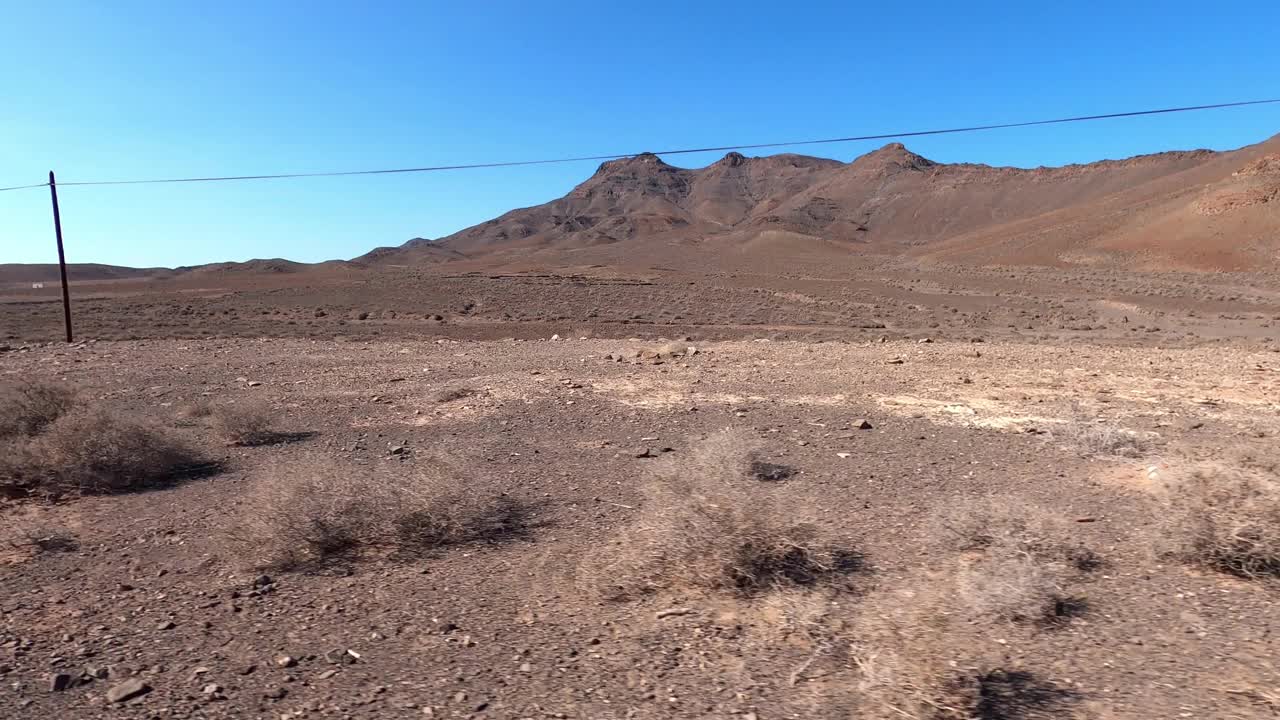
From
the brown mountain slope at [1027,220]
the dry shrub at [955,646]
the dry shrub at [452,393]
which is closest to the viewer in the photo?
the dry shrub at [955,646]

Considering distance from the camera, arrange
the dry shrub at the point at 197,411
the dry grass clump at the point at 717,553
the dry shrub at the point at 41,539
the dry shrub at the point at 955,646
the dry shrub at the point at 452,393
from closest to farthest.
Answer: the dry shrub at the point at 955,646, the dry grass clump at the point at 717,553, the dry shrub at the point at 41,539, the dry shrub at the point at 197,411, the dry shrub at the point at 452,393

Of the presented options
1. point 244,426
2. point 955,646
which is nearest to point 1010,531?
point 955,646

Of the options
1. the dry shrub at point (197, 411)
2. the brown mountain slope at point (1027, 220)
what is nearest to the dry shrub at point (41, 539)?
the dry shrub at point (197, 411)

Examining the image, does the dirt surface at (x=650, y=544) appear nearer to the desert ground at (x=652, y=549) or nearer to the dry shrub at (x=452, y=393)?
the desert ground at (x=652, y=549)

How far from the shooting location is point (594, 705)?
396cm

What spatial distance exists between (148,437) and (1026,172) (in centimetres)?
17768

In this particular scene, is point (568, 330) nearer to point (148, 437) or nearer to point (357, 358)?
point (357, 358)

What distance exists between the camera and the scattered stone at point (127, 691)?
13.2 feet

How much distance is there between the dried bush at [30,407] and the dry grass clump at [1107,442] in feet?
35.7

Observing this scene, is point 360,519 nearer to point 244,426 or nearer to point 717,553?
point 717,553

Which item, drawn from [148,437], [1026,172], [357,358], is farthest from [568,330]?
[1026,172]

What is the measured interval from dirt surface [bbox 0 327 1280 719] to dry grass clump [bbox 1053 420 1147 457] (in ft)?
0.44

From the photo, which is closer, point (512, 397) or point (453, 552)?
point (453, 552)

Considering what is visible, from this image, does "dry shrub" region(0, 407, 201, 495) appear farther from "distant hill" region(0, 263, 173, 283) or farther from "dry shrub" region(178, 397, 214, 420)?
"distant hill" region(0, 263, 173, 283)
